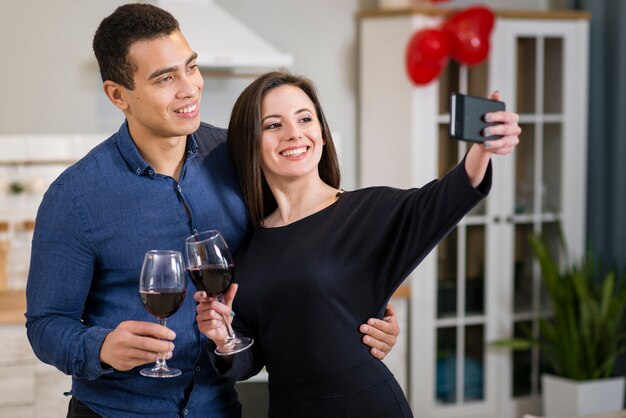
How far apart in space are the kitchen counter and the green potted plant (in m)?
2.28

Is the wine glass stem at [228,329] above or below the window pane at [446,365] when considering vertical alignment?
above

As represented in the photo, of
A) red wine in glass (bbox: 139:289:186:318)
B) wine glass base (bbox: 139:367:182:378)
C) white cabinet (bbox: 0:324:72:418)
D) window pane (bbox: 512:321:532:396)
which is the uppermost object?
red wine in glass (bbox: 139:289:186:318)

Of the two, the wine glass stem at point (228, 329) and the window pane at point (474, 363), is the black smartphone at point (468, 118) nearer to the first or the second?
the wine glass stem at point (228, 329)

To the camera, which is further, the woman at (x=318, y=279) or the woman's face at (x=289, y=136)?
the woman's face at (x=289, y=136)

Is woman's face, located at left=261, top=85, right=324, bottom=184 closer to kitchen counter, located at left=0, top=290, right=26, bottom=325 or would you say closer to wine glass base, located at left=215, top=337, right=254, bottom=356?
wine glass base, located at left=215, top=337, right=254, bottom=356

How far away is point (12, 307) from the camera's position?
3.90 m

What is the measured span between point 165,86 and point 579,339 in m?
3.17

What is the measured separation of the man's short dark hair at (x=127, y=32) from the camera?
1921 millimetres

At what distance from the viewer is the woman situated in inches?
77.4

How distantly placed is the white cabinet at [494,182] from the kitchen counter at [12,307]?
5.70 feet

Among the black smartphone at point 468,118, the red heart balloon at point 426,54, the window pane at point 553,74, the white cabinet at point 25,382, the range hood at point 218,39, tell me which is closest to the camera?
the black smartphone at point 468,118

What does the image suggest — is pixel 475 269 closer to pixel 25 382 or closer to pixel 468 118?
pixel 25 382

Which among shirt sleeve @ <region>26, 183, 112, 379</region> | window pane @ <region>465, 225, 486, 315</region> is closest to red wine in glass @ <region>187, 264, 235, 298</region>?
shirt sleeve @ <region>26, 183, 112, 379</region>

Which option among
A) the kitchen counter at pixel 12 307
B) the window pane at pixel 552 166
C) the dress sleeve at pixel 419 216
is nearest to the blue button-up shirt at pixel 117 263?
the dress sleeve at pixel 419 216
